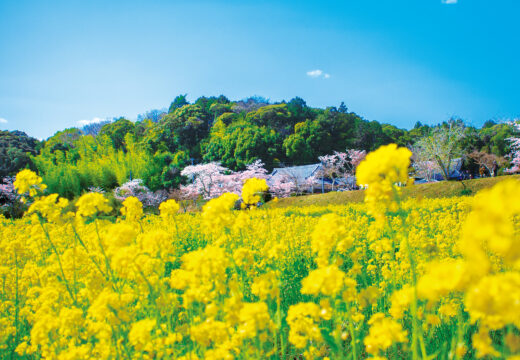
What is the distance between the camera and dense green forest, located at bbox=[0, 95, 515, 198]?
2911 centimetres

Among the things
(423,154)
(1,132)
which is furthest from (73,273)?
(1,132)

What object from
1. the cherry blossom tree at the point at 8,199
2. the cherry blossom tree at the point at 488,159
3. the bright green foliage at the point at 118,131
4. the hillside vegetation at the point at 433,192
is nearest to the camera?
the hillside vegetation at the point at 433,192

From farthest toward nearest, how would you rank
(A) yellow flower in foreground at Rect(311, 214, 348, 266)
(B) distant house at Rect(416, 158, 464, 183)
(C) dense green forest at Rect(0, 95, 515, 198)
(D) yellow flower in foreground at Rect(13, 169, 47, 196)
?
(B) distant house at Rect(416, 158, 464, 183) → (C) dense green forest at Rect(0, 95, 515, 198) → (D) yellow flower in foreground at Rect(13, 169, 47, 196) → (A) yellow flower in foreground at Rect(311, 214, 348, 266)

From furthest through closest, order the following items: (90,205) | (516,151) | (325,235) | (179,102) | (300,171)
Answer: (179,102), (300,171), (516,151), (90,205), (325,235)

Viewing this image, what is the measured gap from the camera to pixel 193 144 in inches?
1658

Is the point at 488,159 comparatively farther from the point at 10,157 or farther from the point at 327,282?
the point at 10,157

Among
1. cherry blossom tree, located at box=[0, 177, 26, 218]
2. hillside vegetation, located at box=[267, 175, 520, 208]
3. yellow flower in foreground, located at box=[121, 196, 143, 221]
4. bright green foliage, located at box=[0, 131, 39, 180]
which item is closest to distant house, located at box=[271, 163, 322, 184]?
hillside vegetation, located at box=[267, 175, 520, 208]

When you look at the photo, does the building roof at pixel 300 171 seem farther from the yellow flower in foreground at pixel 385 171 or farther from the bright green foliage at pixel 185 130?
the yellow flower in foreground at pixel 385 171

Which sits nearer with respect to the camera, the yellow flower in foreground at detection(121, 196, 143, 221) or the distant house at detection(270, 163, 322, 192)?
the yellow flower in foreground at detection(121, 196, 143, 221)

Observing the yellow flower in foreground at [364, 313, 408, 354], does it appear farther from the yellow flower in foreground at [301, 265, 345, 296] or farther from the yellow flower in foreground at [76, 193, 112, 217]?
the yellow flower in foreground at [76, 193, 112, 217]

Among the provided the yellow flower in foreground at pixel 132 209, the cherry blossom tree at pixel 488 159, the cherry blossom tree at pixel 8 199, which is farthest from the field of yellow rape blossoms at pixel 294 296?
the cherry blossom tree at pixel 488 159

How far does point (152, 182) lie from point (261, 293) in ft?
94.2

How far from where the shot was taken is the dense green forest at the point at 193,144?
A: 1146 inches

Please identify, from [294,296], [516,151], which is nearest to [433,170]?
[516,151]
